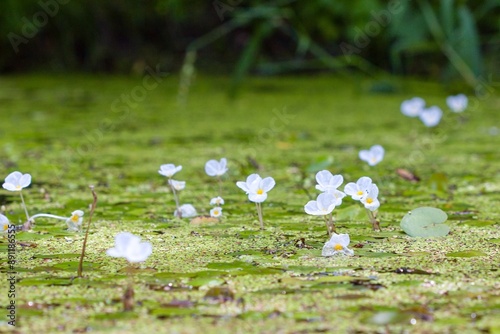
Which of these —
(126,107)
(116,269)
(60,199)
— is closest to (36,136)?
(126,107)

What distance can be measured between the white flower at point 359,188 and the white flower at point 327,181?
2 cm

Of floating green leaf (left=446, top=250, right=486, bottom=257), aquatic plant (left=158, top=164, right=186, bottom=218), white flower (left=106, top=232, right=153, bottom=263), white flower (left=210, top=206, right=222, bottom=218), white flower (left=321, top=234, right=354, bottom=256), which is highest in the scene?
aquatic plant (left=158, top=164, right=186, bottom=218)

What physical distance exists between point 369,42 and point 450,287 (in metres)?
3.12

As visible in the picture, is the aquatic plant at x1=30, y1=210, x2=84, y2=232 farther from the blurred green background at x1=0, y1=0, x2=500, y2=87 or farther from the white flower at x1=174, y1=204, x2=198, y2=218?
the blurred green background at x1=0, y1=0, x2=500, y2=87

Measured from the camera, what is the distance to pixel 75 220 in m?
1.37

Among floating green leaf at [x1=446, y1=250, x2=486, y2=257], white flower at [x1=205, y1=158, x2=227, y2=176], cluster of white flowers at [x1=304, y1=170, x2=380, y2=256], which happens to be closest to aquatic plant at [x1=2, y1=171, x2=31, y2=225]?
white flower at [x1=205, y1=158, x2=227, y2=176]

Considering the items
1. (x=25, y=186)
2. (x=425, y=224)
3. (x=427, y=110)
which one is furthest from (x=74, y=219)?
(x=427, y=110)

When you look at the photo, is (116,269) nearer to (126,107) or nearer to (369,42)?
(126,107)

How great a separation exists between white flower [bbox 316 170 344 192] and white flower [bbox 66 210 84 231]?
41 centimetres

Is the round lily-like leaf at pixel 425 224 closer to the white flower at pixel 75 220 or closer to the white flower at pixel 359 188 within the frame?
the white flower at pixel 359 188

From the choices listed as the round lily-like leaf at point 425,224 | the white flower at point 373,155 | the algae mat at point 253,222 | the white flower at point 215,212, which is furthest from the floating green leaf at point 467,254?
the white flower at point 373,155

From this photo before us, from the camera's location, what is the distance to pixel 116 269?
3.82 feet

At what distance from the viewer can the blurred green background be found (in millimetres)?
3814

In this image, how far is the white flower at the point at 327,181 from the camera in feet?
4.36
